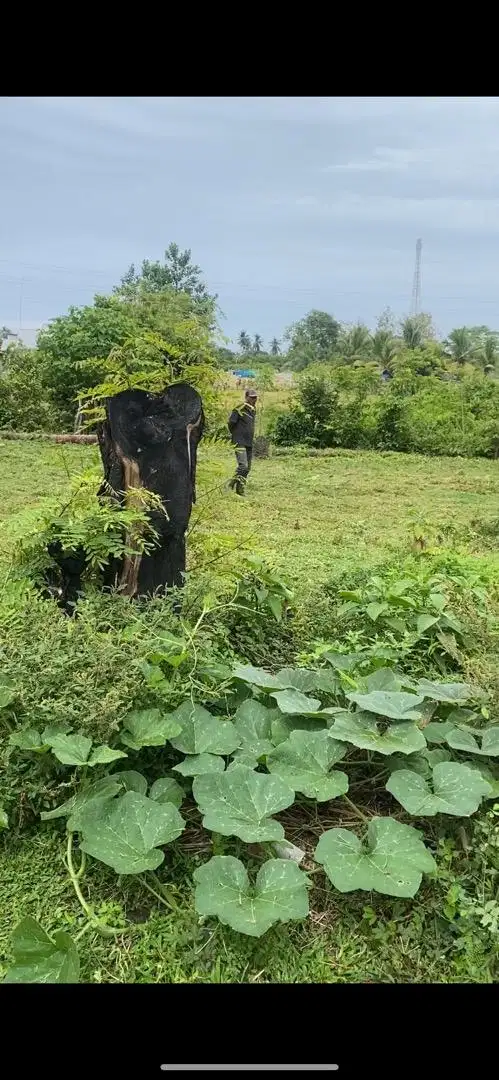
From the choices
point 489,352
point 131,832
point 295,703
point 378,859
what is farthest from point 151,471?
point 489,352

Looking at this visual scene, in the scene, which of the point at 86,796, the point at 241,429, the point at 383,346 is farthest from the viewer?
the point at 383,346

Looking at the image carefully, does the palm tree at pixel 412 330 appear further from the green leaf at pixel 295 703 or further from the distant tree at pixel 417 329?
the green leaf at pixel 295 703

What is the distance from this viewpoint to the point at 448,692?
1672 mm

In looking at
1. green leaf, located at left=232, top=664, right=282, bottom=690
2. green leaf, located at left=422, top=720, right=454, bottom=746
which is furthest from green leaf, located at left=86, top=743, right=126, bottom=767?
green leaf, located at left=422, top=720, right=454, bottom=746

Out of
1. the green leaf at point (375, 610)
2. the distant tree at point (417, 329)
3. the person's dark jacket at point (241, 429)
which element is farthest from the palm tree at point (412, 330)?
the green leaf at point (375, 610)

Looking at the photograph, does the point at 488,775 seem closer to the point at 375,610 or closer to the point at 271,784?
the point at 271,784

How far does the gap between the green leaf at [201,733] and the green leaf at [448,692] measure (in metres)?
0.41

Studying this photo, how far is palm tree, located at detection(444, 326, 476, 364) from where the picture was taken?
19777mm

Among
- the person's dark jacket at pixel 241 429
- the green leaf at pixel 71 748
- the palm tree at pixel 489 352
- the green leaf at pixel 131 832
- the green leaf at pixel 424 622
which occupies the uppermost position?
the palm tree at pixel 489 352

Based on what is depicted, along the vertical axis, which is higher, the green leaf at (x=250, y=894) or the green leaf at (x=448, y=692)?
the green leaf at (x=448, y=692)

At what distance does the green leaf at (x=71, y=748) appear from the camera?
1.38 m

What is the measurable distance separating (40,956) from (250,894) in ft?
1.01
